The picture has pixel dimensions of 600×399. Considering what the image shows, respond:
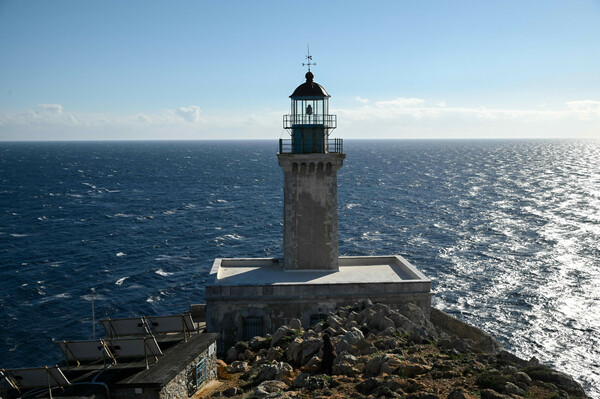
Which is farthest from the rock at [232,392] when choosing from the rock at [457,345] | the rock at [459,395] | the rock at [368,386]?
the rock at [457,345]

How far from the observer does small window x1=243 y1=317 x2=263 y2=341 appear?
28797mm

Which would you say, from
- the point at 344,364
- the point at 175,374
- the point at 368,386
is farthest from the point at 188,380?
the point at 368,386

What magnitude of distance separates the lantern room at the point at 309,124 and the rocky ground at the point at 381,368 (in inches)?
420

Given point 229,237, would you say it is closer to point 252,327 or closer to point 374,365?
point 252,327

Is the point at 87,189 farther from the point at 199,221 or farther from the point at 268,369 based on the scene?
the point at 268,369

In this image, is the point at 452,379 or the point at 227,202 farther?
the point at 227,202

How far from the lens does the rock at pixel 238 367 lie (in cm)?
2198

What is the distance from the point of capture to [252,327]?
1136 inches

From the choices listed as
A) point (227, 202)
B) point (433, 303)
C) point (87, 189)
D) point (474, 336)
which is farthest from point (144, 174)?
point (474, 336)

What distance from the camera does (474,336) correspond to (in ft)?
97.2

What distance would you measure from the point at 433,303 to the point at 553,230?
126 feet

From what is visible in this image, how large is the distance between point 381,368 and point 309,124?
16395 mm

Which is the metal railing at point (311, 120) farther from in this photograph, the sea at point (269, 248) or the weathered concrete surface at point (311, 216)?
the sea at point (269, 248)

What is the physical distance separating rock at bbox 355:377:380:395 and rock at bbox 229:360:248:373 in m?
5.75
